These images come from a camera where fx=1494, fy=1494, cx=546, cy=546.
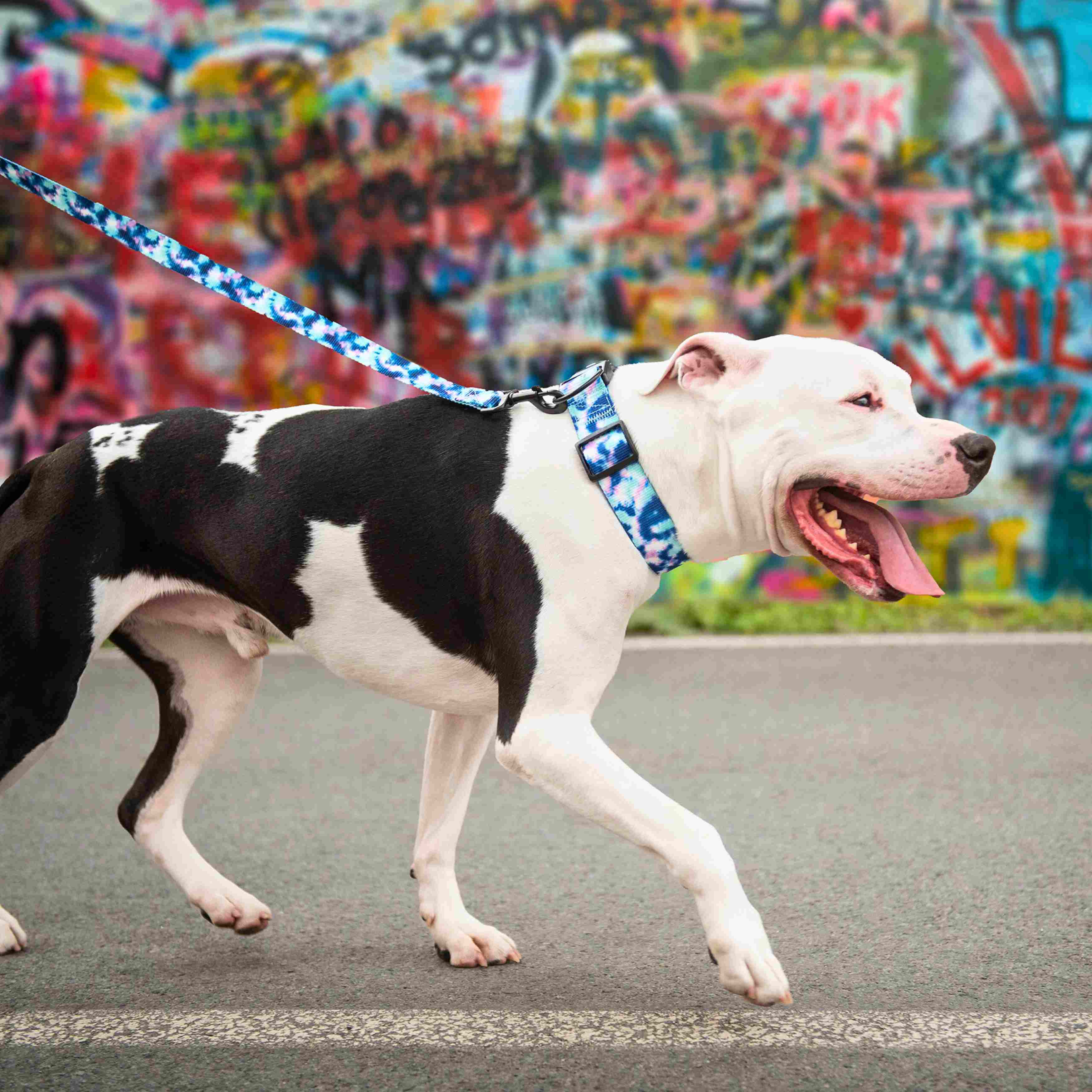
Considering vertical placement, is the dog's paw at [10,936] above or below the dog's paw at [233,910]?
below

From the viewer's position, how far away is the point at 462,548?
319 centimetres

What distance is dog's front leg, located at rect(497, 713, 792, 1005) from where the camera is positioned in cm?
281

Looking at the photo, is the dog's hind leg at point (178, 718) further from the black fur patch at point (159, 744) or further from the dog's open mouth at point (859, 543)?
the dog's open mouth at point (859, 543)

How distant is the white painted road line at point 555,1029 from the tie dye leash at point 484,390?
957mm

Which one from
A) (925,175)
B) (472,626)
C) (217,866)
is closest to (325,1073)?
(472,626)

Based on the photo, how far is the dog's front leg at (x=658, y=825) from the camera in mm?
2809

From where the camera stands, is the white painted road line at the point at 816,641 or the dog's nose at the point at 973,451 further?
the white painted road line at the point at 816,641

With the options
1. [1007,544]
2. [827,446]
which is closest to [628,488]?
[827,446]

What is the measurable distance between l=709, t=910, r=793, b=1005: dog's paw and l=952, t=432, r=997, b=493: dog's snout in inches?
38.3

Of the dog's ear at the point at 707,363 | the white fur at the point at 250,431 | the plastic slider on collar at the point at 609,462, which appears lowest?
the white fur at the point at 250,431

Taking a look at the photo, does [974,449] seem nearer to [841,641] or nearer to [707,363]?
[707,363]

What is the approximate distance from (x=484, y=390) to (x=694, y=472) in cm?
59

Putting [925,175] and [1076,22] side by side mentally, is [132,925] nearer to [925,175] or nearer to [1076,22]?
[925,175]

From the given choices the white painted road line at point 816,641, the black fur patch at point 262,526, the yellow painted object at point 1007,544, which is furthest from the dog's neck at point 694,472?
the yellow painted object at point 1007,544
